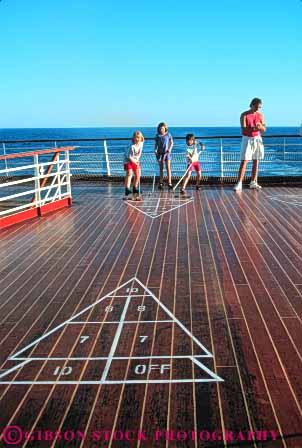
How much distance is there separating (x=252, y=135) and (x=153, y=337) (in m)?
6.67

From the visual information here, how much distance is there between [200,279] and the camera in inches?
154

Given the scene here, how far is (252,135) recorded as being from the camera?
8.68m

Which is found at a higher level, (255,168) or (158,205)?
(255,168)

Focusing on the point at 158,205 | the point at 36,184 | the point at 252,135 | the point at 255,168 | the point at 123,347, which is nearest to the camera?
the point at 123,347

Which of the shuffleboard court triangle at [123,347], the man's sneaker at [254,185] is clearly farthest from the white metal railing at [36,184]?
the man's sneaker at [254,185]

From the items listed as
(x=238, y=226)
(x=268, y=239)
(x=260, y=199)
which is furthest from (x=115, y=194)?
(x=268, y=239)

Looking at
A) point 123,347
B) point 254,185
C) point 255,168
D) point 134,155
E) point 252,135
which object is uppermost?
point 252,135

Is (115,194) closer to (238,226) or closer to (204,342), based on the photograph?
(238,226)

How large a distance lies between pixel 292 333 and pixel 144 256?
2151 mm

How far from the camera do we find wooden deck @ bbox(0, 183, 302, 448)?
2.03m

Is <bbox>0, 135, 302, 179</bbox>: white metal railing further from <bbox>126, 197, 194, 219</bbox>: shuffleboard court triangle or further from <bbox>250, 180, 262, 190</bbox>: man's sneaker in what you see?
<bbox>126, 197, 194, 219</bbox>: shuffleboard court triangle

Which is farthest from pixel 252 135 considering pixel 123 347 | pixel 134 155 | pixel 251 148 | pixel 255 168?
pixel 123 347

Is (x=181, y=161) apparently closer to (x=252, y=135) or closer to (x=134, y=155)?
(x=252, y=135)

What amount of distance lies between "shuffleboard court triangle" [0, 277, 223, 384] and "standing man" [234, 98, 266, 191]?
5.85 m
